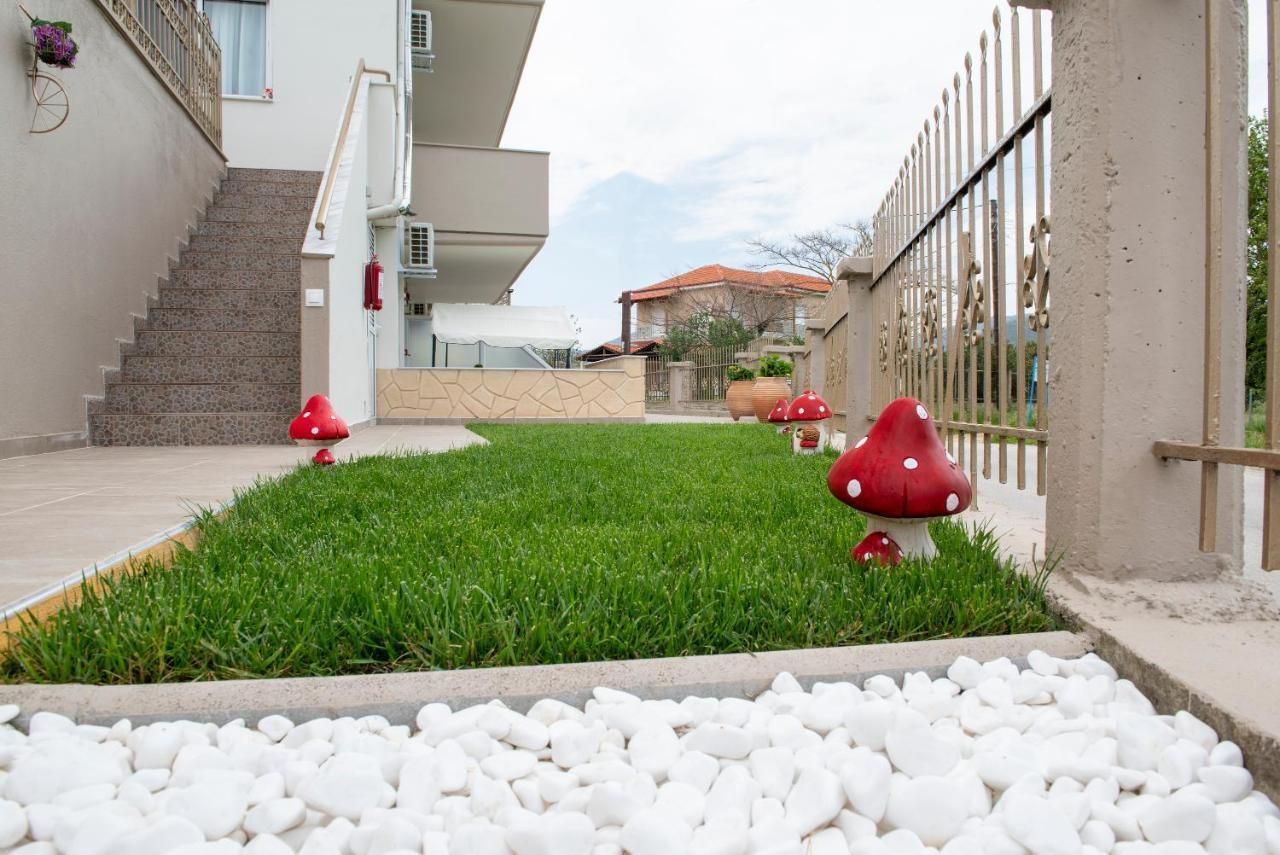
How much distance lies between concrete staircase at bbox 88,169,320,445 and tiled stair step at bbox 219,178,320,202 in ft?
0.34

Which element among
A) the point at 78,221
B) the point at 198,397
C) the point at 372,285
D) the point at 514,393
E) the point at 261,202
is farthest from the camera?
the point at 514,393

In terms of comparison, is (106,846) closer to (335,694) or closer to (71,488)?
(335,694)

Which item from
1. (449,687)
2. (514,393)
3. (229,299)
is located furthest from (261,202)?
(449,687)

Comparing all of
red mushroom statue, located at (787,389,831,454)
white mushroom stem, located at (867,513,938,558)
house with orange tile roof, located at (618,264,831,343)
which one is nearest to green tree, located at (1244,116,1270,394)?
house with orange tile roof, located at (618,264,831,343)

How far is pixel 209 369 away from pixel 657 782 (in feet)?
25.7

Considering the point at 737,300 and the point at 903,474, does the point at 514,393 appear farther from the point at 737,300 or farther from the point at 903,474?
the point at 737,300

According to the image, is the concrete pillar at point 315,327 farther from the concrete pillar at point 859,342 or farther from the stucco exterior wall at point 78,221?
the concrete pillar at point 859,342

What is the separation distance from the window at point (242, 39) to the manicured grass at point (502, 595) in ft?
36.7

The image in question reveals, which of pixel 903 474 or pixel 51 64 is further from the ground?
pixel 51 64

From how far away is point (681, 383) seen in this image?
22656mm

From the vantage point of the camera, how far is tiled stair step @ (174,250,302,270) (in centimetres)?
905

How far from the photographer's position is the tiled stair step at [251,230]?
31.6 feet

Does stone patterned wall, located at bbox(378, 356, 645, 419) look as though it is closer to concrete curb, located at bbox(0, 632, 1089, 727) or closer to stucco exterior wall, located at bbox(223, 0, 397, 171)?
stucco exterior wall, located at bbox(223, 0, 397, 171)

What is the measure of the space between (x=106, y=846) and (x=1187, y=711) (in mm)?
1771
